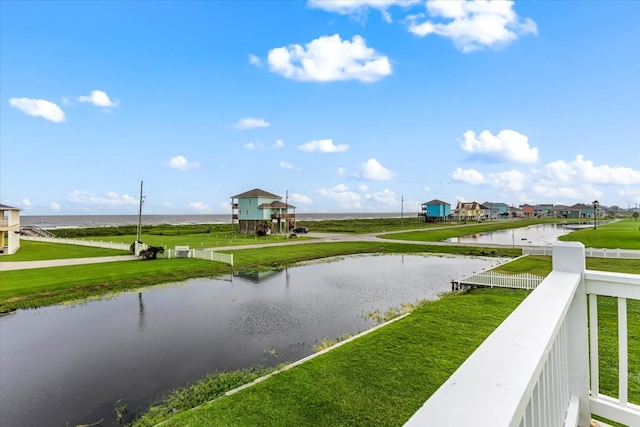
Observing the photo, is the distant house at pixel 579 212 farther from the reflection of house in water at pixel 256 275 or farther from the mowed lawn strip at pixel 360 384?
the mowed lawn strip at pixel 360 384

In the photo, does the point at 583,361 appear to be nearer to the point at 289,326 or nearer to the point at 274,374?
the point at 274,374

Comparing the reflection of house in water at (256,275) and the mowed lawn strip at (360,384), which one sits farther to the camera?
the reflection of house in water at (256,275)

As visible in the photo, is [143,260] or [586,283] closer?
[586,283]

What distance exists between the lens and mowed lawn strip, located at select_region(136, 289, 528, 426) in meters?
6.15

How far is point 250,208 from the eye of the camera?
5175 centimetres

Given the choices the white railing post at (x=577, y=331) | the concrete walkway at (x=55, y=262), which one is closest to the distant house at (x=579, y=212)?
the concrete walkway at (x=55, y=262)

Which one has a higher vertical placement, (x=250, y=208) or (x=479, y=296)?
(x=250, y=208)

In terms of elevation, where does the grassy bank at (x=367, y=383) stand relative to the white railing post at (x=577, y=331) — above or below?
below

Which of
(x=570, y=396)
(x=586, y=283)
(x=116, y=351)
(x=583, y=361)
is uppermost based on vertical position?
(x=586, y=283)

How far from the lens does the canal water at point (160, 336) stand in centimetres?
796

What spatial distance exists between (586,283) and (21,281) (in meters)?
24.0

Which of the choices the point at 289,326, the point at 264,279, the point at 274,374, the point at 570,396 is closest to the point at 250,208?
the point at 264,279

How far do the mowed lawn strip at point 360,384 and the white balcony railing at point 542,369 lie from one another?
366cm

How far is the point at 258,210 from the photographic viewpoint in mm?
50969
